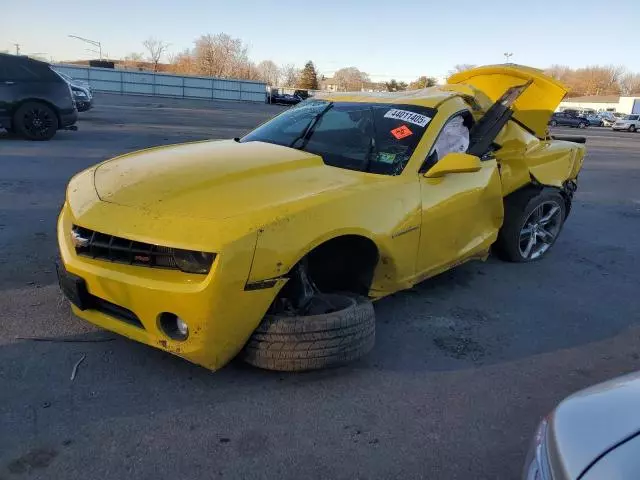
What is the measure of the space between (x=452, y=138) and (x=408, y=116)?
1.44ft

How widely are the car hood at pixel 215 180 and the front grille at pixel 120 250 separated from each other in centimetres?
20

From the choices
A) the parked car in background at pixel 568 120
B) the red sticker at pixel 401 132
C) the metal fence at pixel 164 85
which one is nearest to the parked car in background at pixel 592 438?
the red sticker at pixel 401 132

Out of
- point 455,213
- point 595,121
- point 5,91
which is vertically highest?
point 5,91

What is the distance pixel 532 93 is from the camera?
19.5ft

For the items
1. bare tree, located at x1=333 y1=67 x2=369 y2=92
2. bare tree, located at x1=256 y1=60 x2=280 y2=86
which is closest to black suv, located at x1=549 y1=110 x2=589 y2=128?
bare tree, located at x1=333 y1=67 x2=369 y2=92

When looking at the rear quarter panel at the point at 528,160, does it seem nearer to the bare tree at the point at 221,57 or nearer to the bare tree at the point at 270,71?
the bare tree at the point at 221,57

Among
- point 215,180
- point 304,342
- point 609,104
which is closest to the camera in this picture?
point 304,342

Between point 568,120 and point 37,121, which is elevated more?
point 568,120

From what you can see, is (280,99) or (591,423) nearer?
(591,423)

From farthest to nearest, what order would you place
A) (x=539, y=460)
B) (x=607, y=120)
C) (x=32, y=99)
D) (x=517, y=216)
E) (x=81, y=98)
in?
1. (x=607, y=120)
2. (x=81, y=98)
3. (x=32, y=99)
4. (x=517, y=216)
5. (x=539, y=460)

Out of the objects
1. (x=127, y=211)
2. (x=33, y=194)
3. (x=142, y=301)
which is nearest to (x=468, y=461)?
(x=142, y=301)

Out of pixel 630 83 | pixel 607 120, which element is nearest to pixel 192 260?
pixel 607 120

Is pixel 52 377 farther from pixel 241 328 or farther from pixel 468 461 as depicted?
pixel 468 461

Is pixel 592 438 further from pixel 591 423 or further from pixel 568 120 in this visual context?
pixel 568 120
